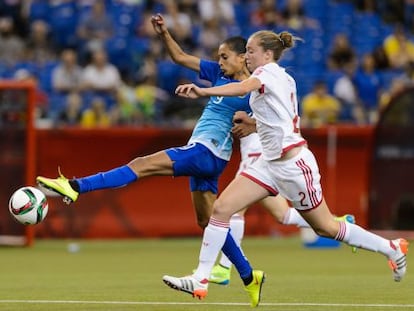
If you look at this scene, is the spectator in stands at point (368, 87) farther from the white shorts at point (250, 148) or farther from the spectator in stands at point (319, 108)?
the white shorts at point (250, 148)

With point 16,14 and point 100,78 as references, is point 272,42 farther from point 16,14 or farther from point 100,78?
point 16,14

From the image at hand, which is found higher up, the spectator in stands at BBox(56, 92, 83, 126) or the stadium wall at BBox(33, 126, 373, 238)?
the spectator in stands at BBox(56, 92, 83, 126)

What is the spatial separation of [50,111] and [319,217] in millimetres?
12594

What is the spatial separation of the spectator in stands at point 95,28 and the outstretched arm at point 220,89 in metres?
14.6

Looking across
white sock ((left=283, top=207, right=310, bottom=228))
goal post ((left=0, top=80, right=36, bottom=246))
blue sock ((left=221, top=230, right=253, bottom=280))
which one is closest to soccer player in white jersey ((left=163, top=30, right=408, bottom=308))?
blue sock ((left=221, top=230, right=253, bottom=280))

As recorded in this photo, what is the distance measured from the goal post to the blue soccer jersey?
330 inches

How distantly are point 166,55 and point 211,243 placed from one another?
1463 cm

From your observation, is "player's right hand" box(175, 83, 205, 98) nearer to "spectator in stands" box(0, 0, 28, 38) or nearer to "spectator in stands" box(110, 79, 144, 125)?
"spectator in stands" box(110, 79, 144, 125)

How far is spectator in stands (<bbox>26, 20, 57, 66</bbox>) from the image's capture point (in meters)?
24.4

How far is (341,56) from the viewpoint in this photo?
25250 millimetres

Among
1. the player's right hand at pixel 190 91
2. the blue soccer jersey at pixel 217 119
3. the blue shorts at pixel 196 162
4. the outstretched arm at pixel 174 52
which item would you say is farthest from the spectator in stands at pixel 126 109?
the player's right hand at pixel 190 91

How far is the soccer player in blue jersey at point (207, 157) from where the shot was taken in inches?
442

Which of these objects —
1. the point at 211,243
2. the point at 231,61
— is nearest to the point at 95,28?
the point at 231,61

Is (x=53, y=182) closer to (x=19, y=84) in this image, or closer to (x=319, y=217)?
(x=319, y=217)
